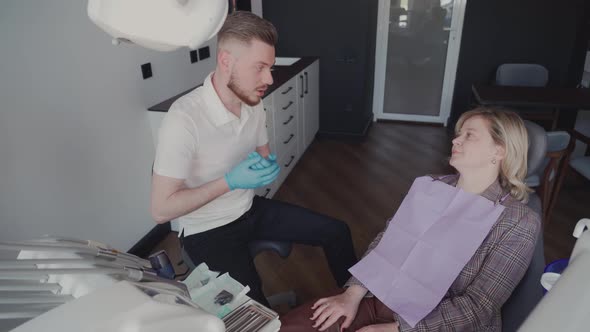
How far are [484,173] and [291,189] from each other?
196cm

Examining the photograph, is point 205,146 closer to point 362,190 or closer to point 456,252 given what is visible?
point 456,252

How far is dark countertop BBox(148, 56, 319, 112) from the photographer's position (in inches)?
88.1

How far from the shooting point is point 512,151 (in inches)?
47.8

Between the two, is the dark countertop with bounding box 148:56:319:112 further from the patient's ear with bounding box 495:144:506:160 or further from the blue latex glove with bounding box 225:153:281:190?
the patient's ear with bounding box 495:144:506:160

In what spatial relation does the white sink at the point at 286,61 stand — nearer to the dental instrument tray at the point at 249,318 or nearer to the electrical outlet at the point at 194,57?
the electrical outlet at the point at 194,57

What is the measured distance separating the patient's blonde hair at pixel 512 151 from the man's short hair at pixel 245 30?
816 millimetres

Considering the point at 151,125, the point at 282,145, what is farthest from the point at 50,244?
the point at 282,145

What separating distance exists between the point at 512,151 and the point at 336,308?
741mm

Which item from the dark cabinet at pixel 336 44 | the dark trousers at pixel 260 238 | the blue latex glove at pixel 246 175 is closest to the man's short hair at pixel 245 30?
the blue latex glove at pixel 246 175

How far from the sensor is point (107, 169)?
1.96m

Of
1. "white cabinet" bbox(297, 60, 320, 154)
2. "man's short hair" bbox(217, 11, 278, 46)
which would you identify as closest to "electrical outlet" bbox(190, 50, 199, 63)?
"white cabinet" bbox(297, 60, 320, 154)

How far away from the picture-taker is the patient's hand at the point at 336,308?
3.68ft

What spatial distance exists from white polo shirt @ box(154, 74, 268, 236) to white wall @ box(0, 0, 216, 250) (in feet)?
2.12

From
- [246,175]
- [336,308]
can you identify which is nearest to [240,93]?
[246,175]
